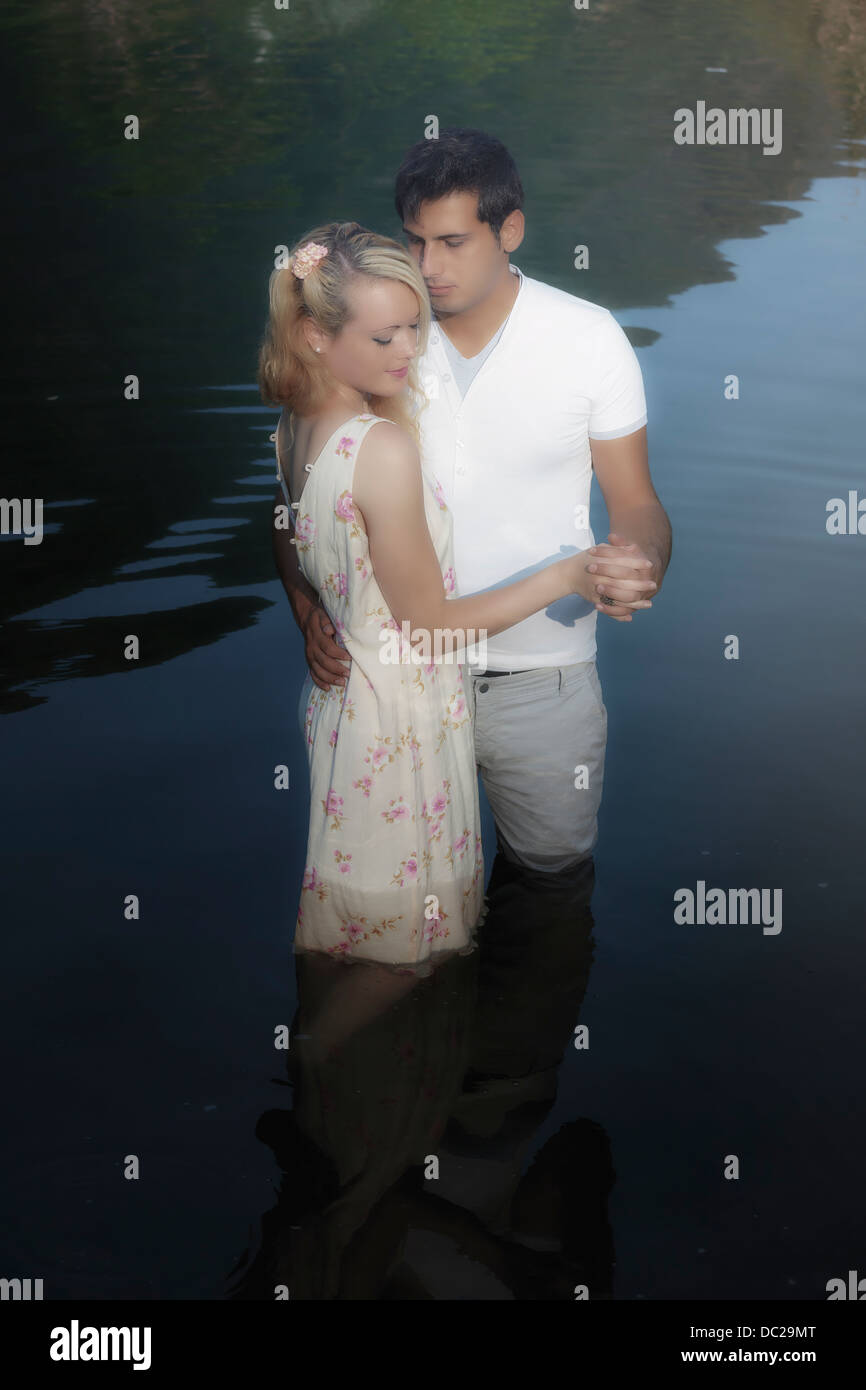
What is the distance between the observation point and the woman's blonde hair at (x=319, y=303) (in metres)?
3.09

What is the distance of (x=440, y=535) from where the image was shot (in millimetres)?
3467

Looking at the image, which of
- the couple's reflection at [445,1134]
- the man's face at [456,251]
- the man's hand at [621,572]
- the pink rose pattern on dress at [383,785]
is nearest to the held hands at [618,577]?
the man's hand at [621,572]

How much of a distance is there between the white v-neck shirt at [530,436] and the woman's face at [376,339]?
493 mm

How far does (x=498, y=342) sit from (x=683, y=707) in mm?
2414

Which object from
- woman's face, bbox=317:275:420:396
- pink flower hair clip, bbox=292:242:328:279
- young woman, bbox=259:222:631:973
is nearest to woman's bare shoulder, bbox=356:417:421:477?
young woman, bbox=259:222:631:973

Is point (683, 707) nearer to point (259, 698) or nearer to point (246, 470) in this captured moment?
point (259, 698)

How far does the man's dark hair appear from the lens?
11.7 feet

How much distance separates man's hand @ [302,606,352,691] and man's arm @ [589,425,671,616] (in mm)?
787

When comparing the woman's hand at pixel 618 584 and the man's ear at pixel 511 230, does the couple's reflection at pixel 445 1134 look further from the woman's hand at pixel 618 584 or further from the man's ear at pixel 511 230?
the man's ear at pixel 511 230

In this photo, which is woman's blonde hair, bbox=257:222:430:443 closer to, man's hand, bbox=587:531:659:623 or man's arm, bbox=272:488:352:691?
man's arm, bbox=272:488:352:691

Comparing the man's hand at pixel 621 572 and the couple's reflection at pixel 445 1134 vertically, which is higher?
the man's hand at pixel 621 572
